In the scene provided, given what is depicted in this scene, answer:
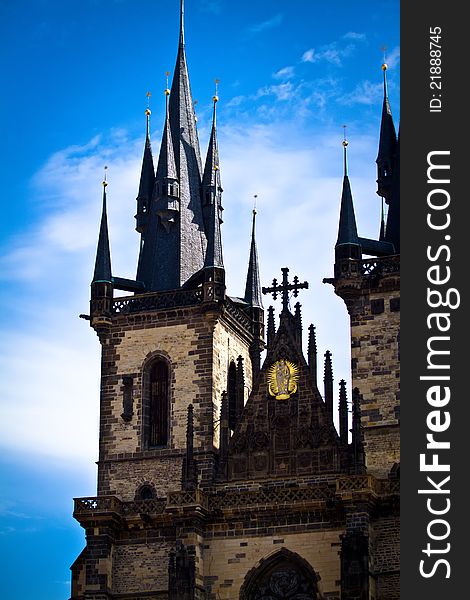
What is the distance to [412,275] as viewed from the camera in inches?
930

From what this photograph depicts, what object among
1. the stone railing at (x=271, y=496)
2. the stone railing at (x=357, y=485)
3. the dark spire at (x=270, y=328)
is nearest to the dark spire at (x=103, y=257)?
the dark spire at (x=270, y=328)

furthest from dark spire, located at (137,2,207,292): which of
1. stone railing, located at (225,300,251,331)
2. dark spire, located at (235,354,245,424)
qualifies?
dark spire, located at (235,354,245,424)

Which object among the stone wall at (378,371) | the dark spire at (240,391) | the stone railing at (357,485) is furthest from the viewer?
the dark spire at (240,391)

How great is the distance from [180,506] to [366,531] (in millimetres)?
5474

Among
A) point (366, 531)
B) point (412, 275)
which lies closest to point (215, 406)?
point (366, 531)

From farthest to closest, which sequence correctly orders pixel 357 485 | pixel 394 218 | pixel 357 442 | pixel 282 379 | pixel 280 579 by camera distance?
pixel 394 218, pixel 282 379, pixel 280 579, pixel 357 442, pixel 357 485

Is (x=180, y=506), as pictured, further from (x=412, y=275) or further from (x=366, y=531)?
(x=412, y=275)

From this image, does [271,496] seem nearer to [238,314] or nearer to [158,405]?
[158,405]

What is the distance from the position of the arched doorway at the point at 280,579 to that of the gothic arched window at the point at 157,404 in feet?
17.6

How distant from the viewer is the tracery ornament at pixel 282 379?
1706 inches

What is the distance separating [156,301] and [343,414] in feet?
25.3

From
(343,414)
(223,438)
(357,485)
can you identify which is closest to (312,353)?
(343,414)

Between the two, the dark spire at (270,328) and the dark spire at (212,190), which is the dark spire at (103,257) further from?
the dark spire at (270,328)

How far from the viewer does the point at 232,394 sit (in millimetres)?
46625
